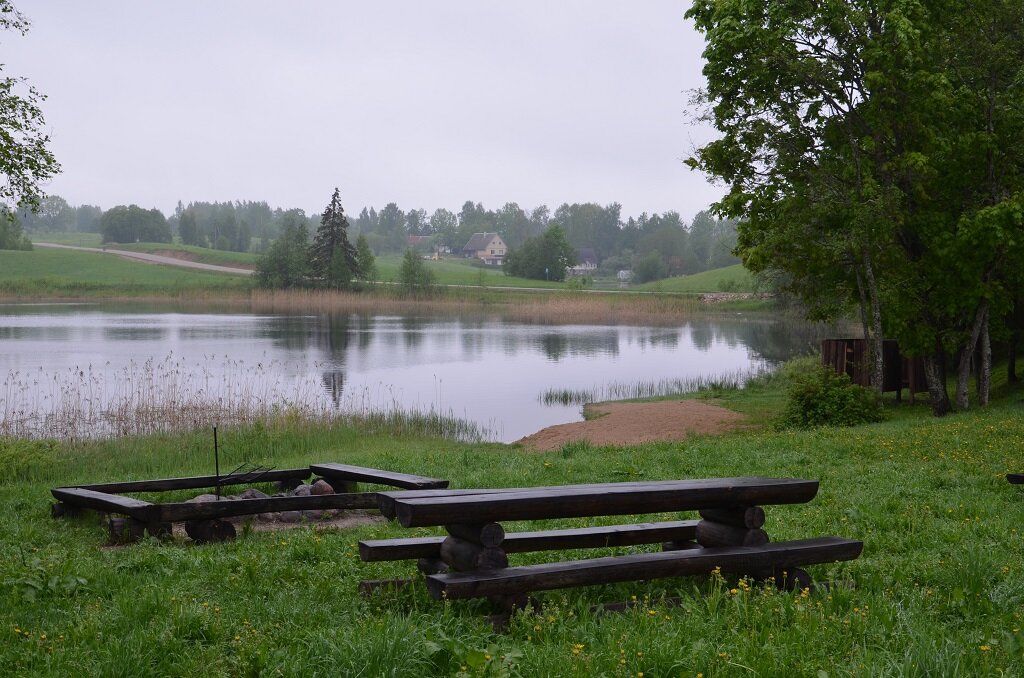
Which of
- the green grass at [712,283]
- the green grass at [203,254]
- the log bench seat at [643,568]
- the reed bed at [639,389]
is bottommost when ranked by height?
the reed bed at [639,389]

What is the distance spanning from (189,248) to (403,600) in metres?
139

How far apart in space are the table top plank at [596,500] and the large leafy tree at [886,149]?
14791mm

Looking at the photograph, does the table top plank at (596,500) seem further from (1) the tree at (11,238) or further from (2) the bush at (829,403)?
(1) the tree at (11,238)

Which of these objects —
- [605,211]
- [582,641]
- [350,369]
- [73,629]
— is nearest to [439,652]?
[582,641]

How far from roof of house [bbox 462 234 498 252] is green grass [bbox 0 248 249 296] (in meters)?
80.4

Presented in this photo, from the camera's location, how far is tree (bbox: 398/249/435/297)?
8169cm

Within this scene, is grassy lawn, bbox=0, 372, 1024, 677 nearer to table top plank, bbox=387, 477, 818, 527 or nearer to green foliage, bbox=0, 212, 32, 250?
table top plank, bbox=387, 477, 818, 527

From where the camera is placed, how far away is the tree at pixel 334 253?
8162cm

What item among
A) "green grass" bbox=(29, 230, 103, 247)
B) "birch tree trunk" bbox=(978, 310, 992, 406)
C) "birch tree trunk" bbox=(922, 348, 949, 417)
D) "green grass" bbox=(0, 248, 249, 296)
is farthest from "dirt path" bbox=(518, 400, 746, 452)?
"green grass" bbox=(29, 230, 103, 247)

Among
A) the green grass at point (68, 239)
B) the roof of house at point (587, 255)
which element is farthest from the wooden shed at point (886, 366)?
the green grass at point (68, 239)

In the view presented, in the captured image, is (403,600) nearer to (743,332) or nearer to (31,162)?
(31,162)

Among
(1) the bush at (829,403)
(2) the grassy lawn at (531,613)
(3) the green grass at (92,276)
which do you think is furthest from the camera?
(3) the green grass at (92,276)

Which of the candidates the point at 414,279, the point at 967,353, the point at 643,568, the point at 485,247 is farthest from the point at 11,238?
the point at 643,568

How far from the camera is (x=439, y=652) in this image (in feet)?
13.9
